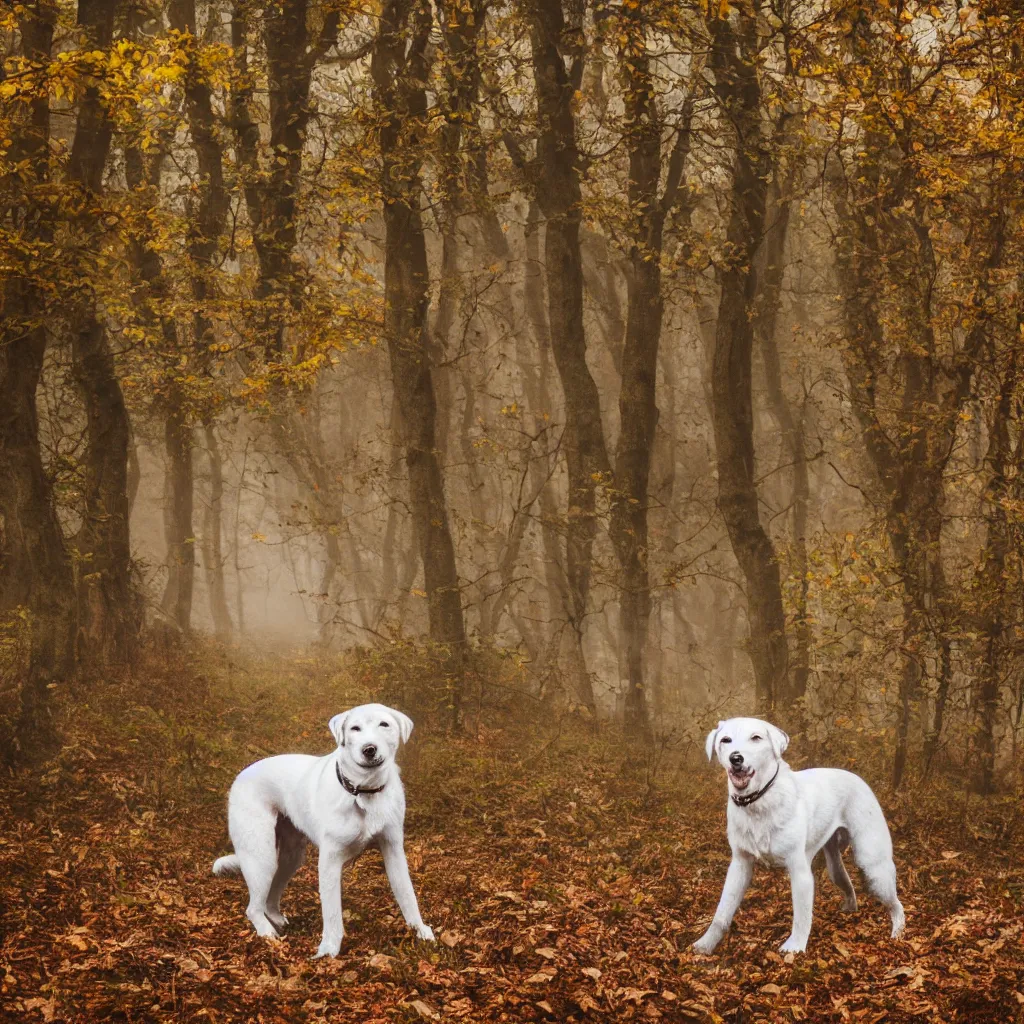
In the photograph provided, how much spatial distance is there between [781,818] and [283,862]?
3175mm

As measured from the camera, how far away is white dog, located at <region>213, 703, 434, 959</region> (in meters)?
6.13

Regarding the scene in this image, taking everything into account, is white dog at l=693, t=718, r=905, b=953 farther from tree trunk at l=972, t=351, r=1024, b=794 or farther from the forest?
tree trunk at l=972, t=351, r=1024, b=794

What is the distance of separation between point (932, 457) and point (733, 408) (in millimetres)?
2701

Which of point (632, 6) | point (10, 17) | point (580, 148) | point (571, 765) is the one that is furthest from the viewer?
point (580, 148)

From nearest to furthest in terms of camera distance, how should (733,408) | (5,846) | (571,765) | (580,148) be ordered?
(5,846)
(571,765)
(733,408)
(580,148)

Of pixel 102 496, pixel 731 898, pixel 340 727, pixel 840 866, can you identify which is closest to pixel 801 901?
pixel 731 898

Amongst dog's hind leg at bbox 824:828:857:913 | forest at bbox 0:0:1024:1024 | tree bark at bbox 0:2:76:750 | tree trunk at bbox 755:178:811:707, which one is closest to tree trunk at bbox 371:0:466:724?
forest at bbox 0:0:1024:1024

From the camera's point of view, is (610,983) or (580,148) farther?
(580,148)

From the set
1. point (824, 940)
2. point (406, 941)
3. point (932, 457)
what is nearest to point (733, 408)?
Answer: point (932, 457)

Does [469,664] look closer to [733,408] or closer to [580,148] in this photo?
[733,408]

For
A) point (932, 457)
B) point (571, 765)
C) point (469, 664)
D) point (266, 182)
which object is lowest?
point (571, 765)

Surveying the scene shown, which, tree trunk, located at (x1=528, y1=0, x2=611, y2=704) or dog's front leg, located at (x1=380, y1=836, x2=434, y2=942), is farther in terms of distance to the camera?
tree trunk, located at (x1=528, y1=0, x2=611, y2=704)

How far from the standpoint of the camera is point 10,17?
35.2 feet

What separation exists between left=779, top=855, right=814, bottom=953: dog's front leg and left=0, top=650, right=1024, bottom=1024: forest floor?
163mm
